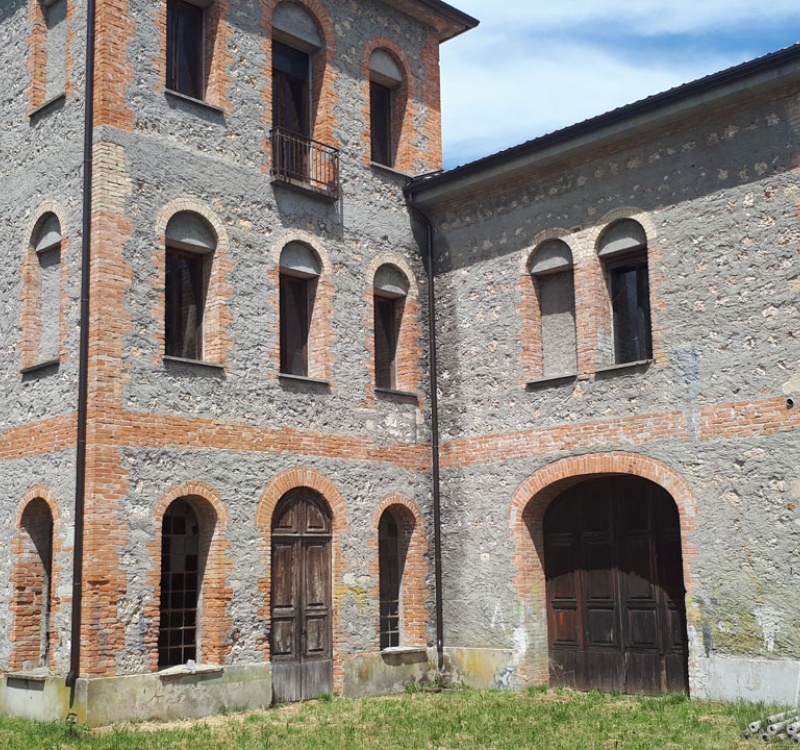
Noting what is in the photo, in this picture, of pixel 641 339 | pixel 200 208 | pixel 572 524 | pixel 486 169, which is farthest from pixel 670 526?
pixel 200 208

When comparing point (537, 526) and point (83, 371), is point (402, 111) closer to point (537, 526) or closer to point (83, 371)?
point (537, 526)

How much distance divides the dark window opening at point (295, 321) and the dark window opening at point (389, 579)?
9.04 ft

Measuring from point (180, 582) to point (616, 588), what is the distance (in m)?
5.86

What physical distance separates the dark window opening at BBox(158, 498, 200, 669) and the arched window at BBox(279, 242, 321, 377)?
278cm

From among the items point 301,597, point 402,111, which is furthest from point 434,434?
point 402,111

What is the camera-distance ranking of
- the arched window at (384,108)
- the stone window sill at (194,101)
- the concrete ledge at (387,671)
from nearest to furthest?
1. the stone window sill at (194,101)
2. the concrete ledge at (387,671)
3. the arched window at (384,108)

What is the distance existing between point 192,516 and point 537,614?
5.08 meters

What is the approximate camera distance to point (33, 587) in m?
13.6

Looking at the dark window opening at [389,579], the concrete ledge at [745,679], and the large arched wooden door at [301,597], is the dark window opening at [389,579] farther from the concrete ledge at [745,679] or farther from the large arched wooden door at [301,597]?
the concrete ledge at [745,679]

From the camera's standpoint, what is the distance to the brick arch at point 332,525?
1391 centimetres

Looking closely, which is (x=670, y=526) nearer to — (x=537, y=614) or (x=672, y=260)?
(x=537, y=614)

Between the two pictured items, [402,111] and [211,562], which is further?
[402,111]

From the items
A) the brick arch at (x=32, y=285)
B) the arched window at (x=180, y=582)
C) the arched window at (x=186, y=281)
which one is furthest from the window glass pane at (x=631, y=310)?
the brick arch at (x=32, y=285)

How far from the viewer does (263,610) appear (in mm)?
13828
